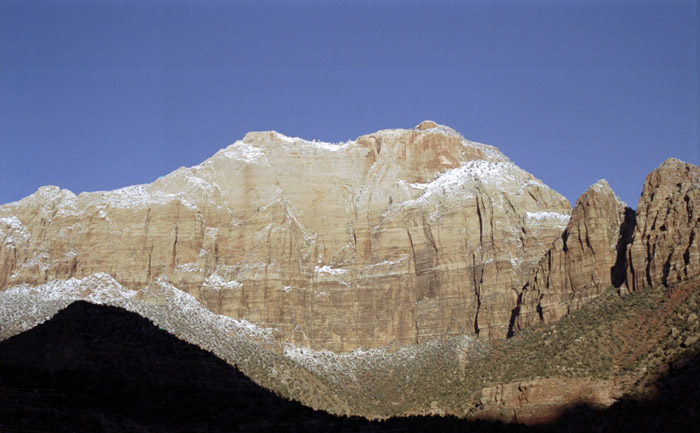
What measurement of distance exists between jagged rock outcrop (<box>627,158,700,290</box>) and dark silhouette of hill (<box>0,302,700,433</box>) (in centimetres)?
2050

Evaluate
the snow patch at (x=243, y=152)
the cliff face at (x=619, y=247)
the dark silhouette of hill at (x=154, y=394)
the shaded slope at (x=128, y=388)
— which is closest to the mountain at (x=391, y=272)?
Answer: the cliff face at (x=619, y=247)

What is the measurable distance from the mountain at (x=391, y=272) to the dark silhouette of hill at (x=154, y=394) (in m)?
5.51

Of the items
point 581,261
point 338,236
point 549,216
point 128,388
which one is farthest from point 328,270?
point 128,388

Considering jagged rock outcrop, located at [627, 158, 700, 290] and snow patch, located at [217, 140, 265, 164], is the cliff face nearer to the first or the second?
jagged rock outcrop, located at [627, 158, 700, 290]

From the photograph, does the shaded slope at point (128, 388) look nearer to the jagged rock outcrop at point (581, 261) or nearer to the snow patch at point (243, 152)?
the jagged rock outcrop at point (581, 261)

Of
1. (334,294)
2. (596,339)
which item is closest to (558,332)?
(596,339)

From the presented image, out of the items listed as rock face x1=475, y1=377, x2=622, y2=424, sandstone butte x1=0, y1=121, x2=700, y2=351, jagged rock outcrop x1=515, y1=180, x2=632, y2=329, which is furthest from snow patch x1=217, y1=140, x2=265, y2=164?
rock face x1=475, y1=377, x2=622, y2=424

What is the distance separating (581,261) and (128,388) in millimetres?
68057

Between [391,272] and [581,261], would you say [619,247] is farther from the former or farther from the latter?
[391,272]

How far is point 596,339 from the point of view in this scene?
113375 millimetres

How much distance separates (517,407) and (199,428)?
41.4m

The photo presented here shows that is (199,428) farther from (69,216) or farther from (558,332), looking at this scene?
(69,216)

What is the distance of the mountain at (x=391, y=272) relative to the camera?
113m

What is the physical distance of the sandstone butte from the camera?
148 metres
